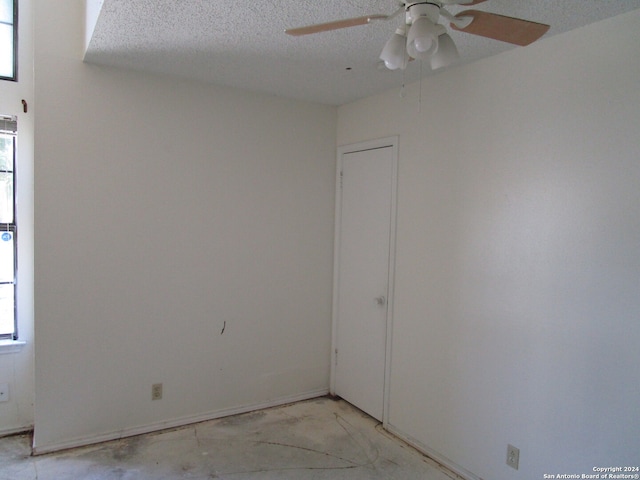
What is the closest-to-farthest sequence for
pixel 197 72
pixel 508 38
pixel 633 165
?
pixel 508 38 < pixel 633 165 < pixel 197 72

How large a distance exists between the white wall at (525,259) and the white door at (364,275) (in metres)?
0.15

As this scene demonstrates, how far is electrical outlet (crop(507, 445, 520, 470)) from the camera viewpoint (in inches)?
91.3

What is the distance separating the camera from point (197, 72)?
9.48 ft

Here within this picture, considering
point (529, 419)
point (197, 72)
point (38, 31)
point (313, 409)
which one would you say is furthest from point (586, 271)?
point (38, 31)

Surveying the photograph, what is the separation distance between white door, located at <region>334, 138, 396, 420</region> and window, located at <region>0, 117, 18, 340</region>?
2349mm

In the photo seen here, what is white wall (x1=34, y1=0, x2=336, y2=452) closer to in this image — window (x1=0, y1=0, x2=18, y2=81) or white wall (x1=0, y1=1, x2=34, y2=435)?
white wall (x1=0, y1=1, x2=34, y2=435)

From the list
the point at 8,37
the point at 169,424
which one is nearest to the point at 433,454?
the point at 169,424

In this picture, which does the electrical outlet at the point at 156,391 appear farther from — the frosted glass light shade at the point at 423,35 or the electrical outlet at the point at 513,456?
the frosted glass light shade at the point at 423,35

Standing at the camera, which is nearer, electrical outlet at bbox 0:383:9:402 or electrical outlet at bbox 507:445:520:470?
electrical outlet at bbox 507:445:520:470

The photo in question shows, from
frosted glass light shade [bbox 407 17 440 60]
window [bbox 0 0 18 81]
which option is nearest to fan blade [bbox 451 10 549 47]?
frosted glass light shade [bbox 407 17 440 60]

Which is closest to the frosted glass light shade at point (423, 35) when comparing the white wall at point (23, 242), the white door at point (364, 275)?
the white door at point (364, 275)

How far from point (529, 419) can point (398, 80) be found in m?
2.20

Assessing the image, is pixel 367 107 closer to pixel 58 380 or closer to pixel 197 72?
pixel 197 72

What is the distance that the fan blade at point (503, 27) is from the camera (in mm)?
1453
